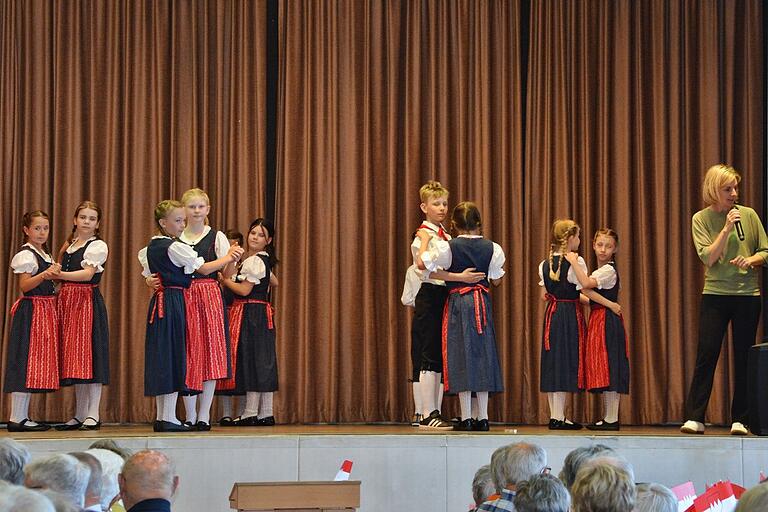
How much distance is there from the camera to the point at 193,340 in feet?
21.2

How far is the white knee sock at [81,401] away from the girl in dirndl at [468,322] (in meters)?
2.22

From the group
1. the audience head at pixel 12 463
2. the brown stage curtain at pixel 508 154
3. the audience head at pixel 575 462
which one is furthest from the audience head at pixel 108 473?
the brown stage curtain at pixel 508 154

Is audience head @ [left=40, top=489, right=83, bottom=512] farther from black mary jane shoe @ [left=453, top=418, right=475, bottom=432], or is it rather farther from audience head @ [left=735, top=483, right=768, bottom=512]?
black mary jane shoe @ [left=453, top=418, right=475, bottom=432]

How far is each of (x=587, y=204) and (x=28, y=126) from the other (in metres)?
3.97

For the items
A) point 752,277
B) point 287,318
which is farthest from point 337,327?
point 752,277

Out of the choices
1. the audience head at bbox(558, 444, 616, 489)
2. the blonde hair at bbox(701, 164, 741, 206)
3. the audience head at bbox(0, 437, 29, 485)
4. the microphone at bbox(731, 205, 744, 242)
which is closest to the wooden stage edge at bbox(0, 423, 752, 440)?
the microphone at bbox(731, 205, 744, 242)

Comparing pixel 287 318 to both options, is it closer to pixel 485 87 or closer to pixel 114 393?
pixel 114 393

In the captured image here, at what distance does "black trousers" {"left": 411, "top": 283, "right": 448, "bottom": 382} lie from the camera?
6.98 metres

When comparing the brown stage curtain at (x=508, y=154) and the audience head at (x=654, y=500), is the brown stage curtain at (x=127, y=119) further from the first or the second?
the audience head at (x=654, y=500)

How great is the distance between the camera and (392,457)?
6023mm

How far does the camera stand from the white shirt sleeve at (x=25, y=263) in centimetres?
662

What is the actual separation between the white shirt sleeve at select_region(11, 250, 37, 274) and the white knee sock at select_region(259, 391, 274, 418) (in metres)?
1.67

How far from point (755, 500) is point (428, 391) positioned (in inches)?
180

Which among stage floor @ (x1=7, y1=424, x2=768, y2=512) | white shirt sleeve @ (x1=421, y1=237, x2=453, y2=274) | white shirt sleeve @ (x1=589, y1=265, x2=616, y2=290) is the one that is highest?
white shirt sleeve @ (x1=421, y1=237, x2=453, y2=274)
